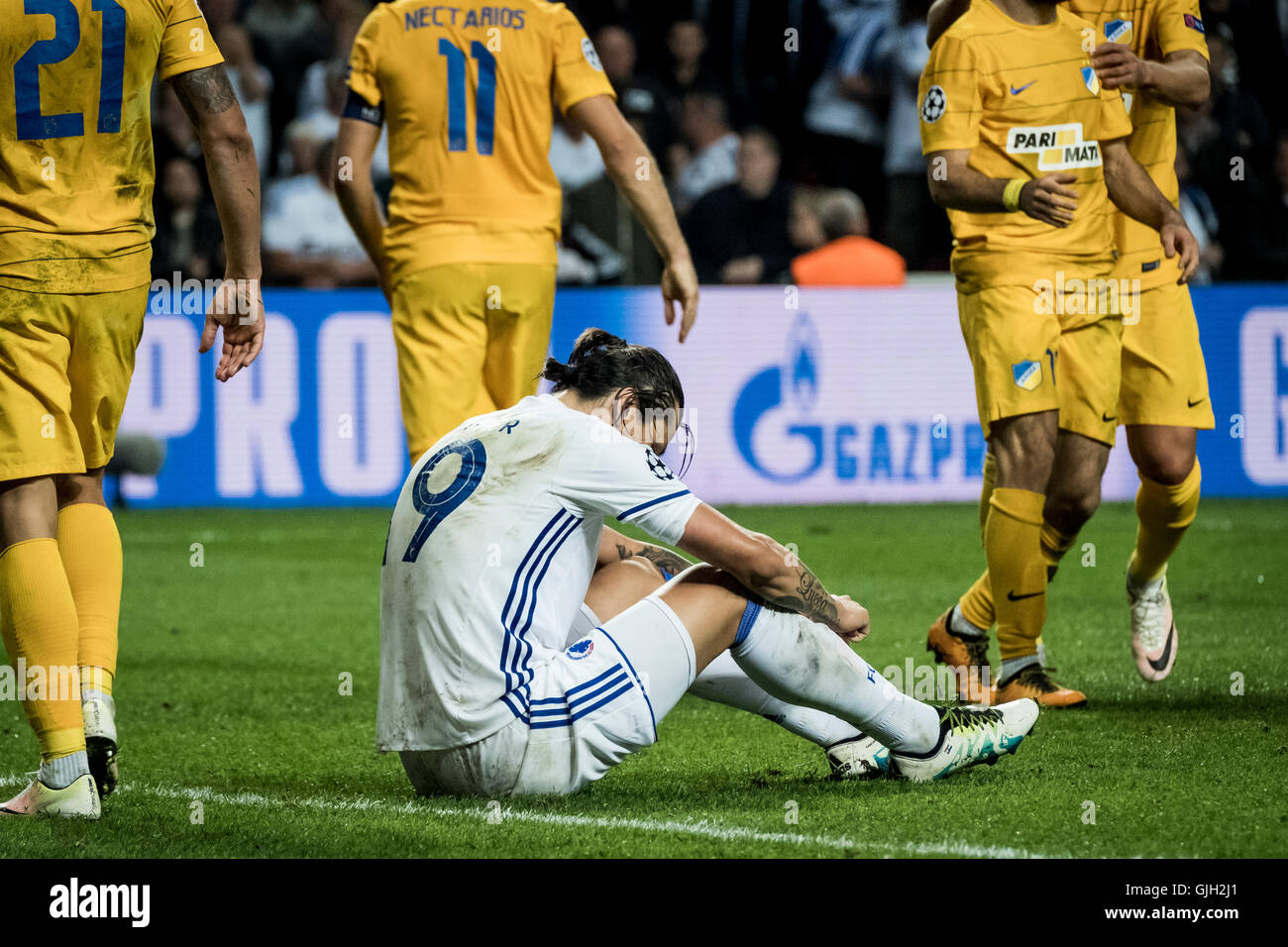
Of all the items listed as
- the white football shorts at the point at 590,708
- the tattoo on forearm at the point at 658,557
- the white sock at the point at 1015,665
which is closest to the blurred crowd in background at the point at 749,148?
the white sock at the point at 1015,665

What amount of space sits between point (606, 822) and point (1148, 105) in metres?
3.40

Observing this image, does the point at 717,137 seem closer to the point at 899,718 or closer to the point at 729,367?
the point at 729,367

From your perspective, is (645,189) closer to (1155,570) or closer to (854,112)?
(1155,570)

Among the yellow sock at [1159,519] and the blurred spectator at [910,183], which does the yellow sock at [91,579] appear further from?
the blurred spectator at [910,183]

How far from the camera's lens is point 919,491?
11.2m

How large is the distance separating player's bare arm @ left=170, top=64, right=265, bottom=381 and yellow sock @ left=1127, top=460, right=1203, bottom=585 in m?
2.92

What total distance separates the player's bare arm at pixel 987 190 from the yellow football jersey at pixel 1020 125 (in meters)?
0.07

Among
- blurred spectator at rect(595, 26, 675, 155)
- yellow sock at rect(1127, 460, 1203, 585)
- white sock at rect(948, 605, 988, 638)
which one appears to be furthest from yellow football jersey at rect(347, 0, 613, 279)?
blurred spectator at rect(595, 26, 675, 155)

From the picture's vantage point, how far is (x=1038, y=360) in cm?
520

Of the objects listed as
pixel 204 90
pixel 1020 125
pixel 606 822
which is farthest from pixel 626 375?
pixel 1020 125
